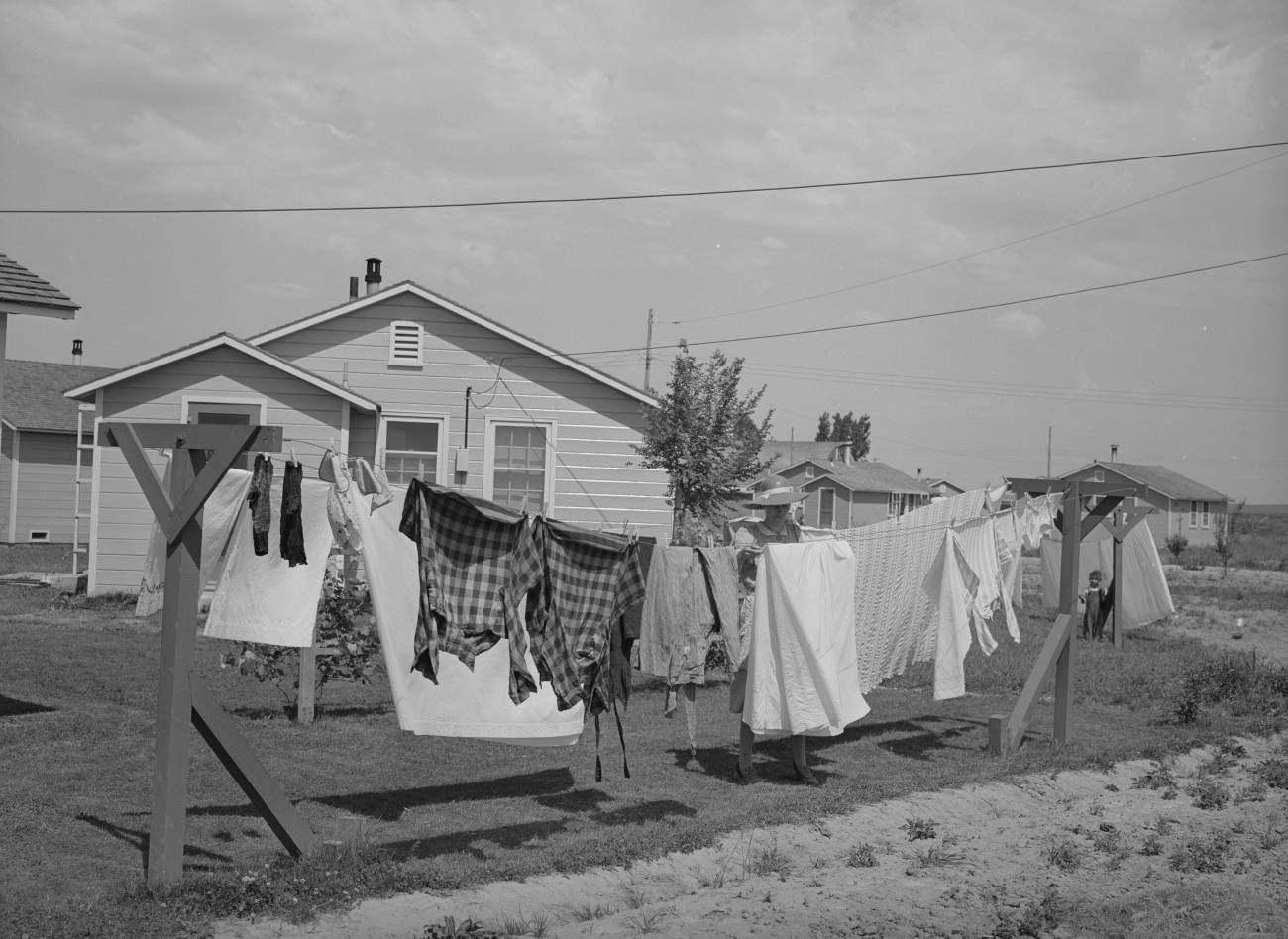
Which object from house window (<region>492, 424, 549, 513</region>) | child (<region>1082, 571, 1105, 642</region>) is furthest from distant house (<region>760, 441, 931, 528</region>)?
house window (<region>492, 424, 549, 513</region>)

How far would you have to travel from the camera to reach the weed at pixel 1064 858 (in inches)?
284

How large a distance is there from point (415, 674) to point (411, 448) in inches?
505

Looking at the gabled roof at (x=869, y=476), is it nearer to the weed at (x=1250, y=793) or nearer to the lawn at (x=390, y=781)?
the lawn at (x=390, y=781)

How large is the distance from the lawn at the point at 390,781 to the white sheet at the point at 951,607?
722mm

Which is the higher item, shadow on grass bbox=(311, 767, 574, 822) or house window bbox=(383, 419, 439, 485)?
house window bbox=(383, 419, 439, 485)

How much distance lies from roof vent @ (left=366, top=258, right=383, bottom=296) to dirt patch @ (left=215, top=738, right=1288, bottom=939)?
16032 mm

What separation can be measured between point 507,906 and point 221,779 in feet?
9.90

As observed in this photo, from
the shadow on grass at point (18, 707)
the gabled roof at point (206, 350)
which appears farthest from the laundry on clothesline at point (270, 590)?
the gabled roof at point (206, 350)

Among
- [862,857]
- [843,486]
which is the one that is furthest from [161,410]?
[843,486]

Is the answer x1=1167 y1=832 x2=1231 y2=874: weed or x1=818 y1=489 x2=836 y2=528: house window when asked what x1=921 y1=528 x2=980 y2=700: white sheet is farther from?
x1=818 y1=489 x2=836 y2=528: house window

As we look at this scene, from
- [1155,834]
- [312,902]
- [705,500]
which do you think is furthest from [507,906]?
[705,500]

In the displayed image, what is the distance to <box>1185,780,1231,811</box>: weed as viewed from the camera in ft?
29.3

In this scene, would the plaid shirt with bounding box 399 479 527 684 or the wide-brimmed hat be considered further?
the wide-brimmed hat

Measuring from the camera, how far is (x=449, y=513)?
6.33m
